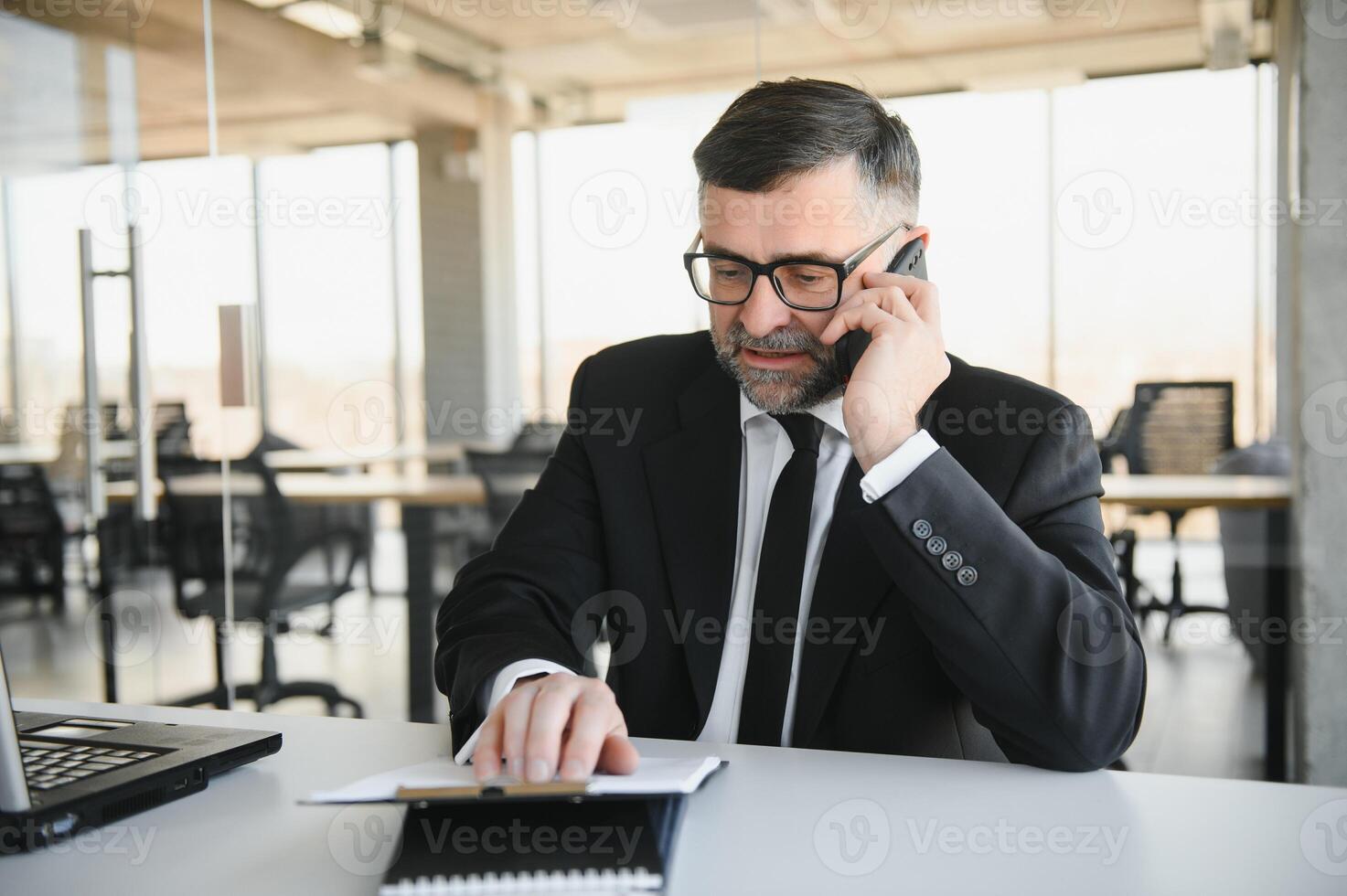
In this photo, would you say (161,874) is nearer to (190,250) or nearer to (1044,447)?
(1044,447)

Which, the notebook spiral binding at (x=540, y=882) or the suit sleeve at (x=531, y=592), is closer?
the notebook spiral binding at (x=540, y=882)

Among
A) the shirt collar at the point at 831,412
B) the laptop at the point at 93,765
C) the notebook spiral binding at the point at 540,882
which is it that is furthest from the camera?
the shirt collar at the point at 831,412

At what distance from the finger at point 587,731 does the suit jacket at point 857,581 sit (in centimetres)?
25

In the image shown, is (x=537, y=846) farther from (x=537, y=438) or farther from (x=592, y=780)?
(x=537, y=438)

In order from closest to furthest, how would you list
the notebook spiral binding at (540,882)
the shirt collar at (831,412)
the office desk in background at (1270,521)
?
1. the notebook spiral binding at (540,882)
2. the shirt collar at (831,412)
3. the office desk in background at (1270,521)

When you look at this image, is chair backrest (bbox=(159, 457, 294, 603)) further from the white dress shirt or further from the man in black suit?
the white dress shirt

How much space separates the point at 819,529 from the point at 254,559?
2961 millimetres

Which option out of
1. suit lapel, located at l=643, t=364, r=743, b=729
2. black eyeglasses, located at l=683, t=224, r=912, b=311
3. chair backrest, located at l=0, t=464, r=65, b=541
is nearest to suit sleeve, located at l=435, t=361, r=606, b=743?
suit lapel, located at l=643, t=364, r=743, b=729

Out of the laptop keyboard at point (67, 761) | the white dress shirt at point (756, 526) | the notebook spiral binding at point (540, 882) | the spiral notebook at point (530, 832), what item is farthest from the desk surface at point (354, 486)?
the notebook spiral binding at point (540, 882)

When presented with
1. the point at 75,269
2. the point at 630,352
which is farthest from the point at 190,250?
the point at 630,352

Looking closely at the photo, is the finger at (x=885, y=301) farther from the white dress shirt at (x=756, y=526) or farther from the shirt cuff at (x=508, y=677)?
the shirt cuff at (x=508, y=677)

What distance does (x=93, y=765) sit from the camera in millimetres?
963

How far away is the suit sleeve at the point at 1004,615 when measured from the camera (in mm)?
1099

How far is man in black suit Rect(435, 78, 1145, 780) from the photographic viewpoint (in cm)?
111
